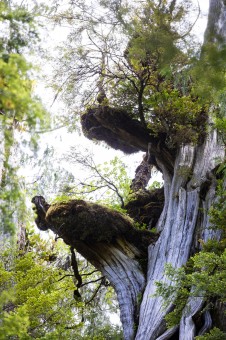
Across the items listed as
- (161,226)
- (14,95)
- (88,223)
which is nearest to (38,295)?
(88,223)

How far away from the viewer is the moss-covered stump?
8305 mm

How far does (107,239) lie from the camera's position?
27.7ft

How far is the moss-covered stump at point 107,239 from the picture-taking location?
27.2ft

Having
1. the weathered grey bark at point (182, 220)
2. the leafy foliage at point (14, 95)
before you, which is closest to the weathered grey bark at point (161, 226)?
the weathered grey bark at point (182, 220)

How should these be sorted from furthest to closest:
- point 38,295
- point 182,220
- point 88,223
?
point 182,220 < point 88,223 < point 38,295

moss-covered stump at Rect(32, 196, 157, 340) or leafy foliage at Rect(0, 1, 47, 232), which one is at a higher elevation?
moss-covered stump at Rect(32, 196, 157, 340)

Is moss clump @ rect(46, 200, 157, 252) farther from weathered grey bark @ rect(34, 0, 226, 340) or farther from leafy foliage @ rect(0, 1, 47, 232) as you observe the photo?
leafy foliage @ rect(0, 1, 47, 232)

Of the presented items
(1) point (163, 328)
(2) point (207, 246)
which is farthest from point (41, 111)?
(1) point (163, 328)

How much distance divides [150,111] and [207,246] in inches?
146

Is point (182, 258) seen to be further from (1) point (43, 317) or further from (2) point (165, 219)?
(1) point (43, 317)

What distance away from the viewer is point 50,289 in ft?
26.5

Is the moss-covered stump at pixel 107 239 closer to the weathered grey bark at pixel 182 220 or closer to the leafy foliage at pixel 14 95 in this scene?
the weathered grey bark at pixel 182 220

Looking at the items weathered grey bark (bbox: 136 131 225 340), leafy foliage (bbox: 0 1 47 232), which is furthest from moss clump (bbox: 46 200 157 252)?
leafy foliage (bbox: 0 1 47 232)

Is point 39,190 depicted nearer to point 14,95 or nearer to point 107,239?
point 107,239
